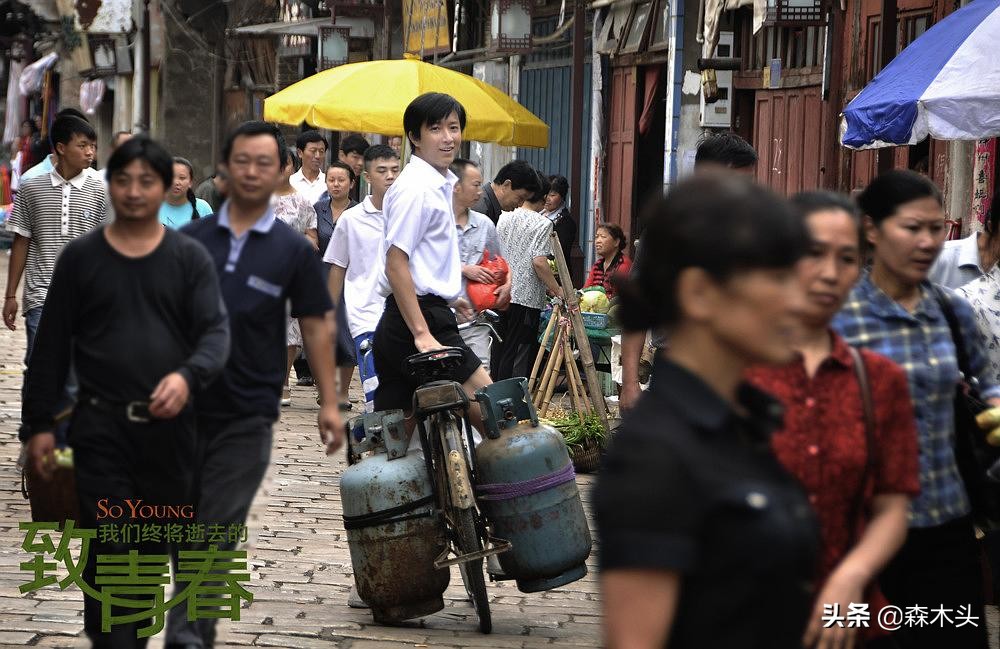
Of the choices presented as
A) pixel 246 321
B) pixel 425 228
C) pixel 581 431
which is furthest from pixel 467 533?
pixel 581 431

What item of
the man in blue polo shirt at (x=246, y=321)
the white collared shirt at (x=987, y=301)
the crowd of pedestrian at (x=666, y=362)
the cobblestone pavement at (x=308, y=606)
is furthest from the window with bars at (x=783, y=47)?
the man in blue polo shirt at (x=246, y=321)

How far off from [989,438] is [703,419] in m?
2.13

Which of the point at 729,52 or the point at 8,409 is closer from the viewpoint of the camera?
the point at 8,409

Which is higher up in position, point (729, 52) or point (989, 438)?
point (729, 52)

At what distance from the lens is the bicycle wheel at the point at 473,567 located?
21.1 ft

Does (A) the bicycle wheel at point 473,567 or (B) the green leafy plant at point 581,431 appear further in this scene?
(B) the green leafy plant at point 581,431

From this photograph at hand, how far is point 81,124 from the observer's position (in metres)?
9.08

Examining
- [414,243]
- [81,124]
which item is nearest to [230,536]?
[414,243]

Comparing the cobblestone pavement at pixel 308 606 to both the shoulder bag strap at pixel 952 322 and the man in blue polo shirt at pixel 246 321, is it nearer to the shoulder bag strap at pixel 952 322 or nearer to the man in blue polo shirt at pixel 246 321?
the man in blue polo shirt at pixel 246 321

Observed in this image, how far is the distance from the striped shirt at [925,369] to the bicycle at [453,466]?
2.39 m

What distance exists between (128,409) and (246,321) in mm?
494

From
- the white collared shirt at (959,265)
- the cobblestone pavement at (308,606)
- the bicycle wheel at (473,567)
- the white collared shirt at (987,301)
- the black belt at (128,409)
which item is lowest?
the cobblestone pavement at (308,606)

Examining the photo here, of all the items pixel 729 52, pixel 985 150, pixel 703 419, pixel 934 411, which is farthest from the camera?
pixel 729 52

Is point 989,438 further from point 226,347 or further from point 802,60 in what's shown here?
point 802,60
